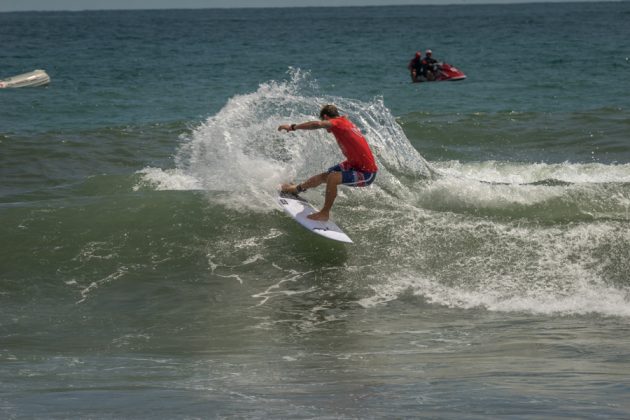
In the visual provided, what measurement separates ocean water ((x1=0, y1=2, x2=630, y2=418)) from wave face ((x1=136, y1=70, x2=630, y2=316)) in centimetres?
3

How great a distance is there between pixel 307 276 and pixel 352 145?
1.60m

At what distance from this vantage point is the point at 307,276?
1088 centimetres

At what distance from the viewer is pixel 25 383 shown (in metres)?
6.98

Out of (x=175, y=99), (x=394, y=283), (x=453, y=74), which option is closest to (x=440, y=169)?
(x=394, y=283)

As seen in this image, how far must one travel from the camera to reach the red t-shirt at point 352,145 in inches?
426

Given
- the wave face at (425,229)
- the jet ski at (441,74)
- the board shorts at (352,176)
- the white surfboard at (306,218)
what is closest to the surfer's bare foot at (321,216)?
the white surfboard at (306,218)

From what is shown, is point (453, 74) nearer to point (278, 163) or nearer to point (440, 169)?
point (440, 169)

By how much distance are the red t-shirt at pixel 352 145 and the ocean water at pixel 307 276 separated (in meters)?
1.07

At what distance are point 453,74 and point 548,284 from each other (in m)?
22.2

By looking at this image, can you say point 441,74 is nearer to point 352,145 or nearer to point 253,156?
point 253,156

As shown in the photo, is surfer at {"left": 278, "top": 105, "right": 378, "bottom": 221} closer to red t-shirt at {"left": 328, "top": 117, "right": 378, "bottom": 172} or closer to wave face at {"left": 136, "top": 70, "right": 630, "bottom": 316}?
red t-shirt at {"left": 328, "top": 117, "right": 378, "bottom": 172}

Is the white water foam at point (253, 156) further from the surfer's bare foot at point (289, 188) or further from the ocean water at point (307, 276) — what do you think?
the surfer's bare foot at point (289, 188)

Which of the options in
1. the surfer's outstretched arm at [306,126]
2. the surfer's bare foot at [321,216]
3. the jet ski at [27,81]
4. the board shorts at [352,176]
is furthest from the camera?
the jet ski at [27,81]

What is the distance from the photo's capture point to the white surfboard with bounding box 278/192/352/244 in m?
11.1
